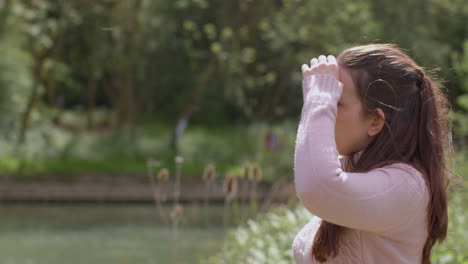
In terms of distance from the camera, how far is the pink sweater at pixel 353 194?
133 cm

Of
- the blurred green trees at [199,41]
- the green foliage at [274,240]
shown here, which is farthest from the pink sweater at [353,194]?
the blurred green trees at [199,41]

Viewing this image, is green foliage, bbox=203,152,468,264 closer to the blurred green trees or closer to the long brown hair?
the long brown hair

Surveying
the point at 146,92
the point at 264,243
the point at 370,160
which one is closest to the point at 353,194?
the point at 370,160

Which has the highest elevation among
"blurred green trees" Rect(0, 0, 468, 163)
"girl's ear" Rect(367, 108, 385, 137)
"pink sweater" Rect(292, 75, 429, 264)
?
"girl's ear" Rect(367, 108, 385, 137)

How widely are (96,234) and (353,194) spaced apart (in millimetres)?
10550

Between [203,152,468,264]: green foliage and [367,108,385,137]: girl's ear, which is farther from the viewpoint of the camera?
[203,152,468,264]: green foliage

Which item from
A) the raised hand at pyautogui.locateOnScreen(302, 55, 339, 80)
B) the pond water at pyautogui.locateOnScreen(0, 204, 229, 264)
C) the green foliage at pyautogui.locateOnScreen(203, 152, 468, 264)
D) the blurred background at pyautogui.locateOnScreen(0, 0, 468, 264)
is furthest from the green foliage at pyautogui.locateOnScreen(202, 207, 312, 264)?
the blurred background at pyautogui.locateOnScreen(0, 0, 468, 264)

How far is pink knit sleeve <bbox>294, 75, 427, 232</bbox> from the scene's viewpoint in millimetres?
1323

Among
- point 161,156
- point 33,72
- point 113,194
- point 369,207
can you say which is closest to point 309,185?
point 369,207

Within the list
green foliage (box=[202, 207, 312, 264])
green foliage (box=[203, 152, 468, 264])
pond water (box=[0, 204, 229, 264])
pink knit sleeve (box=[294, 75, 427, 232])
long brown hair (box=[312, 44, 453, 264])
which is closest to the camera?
pink knit sleeve (box=[294, 75, 427, 232])

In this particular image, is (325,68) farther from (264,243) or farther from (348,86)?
(264,243)

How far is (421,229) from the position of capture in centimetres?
143

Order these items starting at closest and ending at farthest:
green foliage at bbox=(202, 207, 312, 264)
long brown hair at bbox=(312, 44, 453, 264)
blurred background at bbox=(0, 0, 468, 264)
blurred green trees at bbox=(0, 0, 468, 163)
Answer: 1. long brown hair at bbox=(312, 44, 453, 264)
2. green foliage at bbox=(202, 207, 312, 264)
3. blurred background at bbox=(0, 0, 468, 264)
4. blurred green trees at bbox=(0, 0, 468, 163)

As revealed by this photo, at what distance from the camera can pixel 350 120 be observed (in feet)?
4.77
